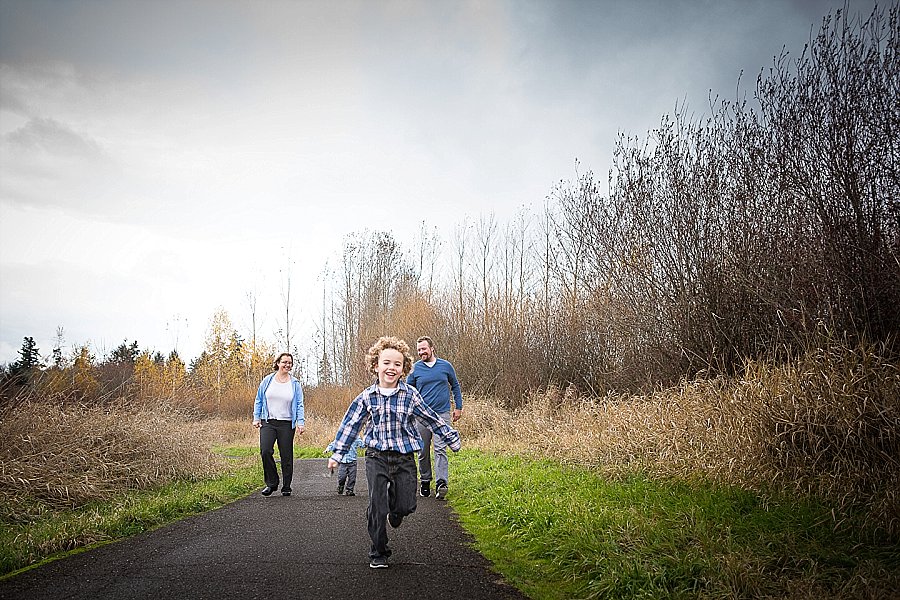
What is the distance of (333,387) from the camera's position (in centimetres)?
3394

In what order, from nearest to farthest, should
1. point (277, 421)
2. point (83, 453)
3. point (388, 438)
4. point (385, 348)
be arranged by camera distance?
point (388, 438) → point (385, 348) → point (83, 453) → point (277, 421)

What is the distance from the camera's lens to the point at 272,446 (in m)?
10.7

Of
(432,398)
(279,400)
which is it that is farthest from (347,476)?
(432,398)

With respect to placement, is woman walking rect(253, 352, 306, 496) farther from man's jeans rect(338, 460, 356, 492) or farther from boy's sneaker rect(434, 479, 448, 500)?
boy's sneaker rect(434, 479, 448, 500)

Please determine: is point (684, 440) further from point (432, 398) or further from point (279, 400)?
point (279, 400)

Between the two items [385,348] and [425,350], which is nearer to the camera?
[385,348]

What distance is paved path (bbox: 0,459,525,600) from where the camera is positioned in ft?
15.7

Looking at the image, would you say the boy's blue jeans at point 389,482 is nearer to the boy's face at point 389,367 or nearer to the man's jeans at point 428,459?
the boy's face at point 389,367

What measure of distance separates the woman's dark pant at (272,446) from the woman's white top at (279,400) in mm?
95

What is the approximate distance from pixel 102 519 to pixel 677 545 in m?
6.03

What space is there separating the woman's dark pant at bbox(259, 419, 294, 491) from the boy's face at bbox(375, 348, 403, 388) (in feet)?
16.0

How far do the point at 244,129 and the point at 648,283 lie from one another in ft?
35.8

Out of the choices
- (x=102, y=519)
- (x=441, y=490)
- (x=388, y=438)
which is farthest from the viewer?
(x=441, y=490)

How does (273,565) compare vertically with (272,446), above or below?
below
